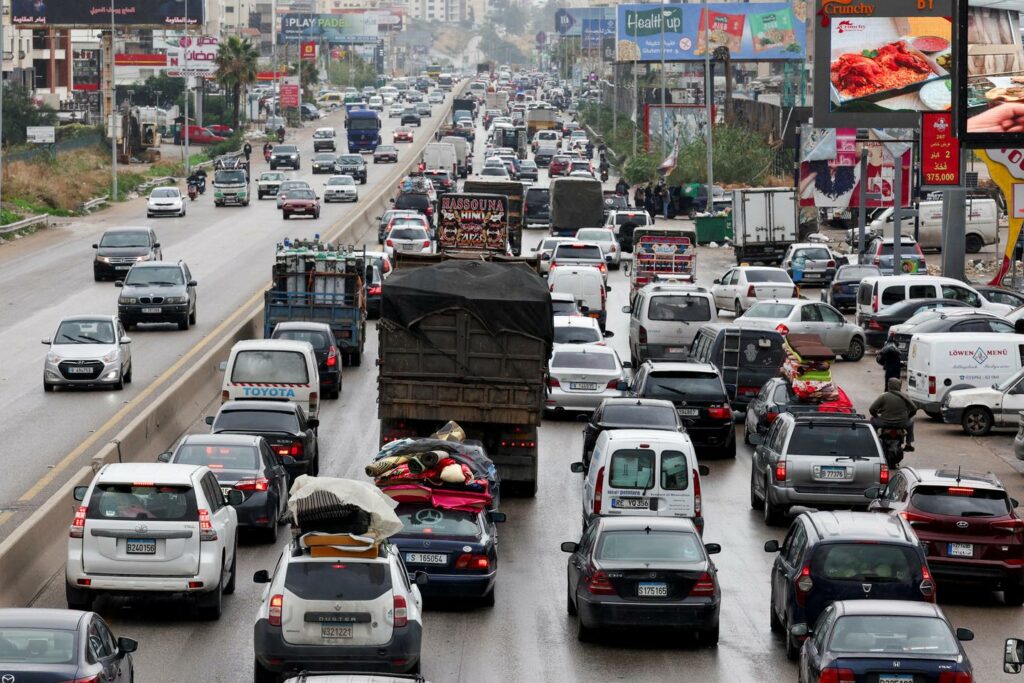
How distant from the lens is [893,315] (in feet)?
143

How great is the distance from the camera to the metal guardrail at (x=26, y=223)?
6738 cm

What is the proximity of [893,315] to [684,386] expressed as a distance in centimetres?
1541

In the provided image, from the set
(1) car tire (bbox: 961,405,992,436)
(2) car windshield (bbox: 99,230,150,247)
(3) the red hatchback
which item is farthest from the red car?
(3) the red hatchback

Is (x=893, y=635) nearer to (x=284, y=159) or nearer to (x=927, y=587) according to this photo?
(x=927, y=587)

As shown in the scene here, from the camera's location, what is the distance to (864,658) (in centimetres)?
1373

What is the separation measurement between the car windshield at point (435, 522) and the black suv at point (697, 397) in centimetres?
1086

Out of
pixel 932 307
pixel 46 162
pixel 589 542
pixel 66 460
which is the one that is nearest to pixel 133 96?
pixel 46 162

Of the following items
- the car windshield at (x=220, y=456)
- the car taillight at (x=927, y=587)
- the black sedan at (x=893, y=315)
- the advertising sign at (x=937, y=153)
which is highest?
the advertising sign at (x=937, y=153)

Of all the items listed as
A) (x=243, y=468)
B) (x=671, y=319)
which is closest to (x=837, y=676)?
(x=243, y=468)

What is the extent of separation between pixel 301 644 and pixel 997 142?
99.8 feet

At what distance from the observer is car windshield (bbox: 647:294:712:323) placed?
1494 inches

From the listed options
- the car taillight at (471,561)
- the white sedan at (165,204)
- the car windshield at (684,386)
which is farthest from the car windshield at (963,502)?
the white sedan at (165,204)

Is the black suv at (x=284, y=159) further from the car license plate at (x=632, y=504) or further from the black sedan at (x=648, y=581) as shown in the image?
the black sedan at (x=648, y=581)

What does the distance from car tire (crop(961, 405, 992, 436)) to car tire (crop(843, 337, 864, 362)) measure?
9.39 m
